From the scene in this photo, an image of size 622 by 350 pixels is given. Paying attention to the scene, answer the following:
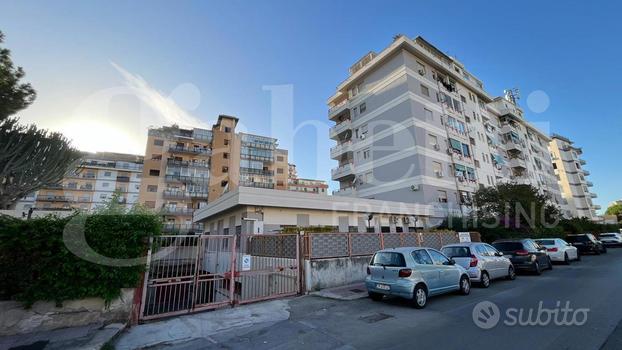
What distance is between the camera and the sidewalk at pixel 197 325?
532cm

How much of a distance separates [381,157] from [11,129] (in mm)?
26989

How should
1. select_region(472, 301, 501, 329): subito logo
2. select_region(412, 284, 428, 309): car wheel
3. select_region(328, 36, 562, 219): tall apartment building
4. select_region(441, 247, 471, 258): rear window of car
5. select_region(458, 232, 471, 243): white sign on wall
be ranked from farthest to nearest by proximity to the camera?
select_region(328, 36, 562, 219): tall apartment building < select_region(458, 232, 471, 243): white sign on wall < select_region(441, 247, 471, 258): rear window of car < select_region(412, 284, 428, 309): car wheel < select_region(472, 301, 501, 329): subito logo

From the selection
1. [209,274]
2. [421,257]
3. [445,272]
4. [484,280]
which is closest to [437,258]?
[445,272]

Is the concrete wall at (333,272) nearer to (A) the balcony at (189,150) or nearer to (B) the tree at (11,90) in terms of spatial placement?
(B) the tree at (11,90)

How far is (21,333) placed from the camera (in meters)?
5.19

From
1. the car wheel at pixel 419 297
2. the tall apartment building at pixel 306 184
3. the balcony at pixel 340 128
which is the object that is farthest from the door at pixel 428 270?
the tall apartment building at pixel 306 184

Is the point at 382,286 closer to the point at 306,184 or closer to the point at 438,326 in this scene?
the point at 438,326

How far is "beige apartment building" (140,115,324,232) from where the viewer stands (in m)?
46.2

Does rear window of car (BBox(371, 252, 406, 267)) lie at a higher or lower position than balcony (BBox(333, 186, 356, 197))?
lower

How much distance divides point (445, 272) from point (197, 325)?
722 centimetres

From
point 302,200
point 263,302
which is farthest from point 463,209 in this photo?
point 263,302

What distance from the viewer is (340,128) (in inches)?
1299

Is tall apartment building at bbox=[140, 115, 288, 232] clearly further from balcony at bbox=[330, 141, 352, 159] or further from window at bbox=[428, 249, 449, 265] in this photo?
window at bbox=[428, 249, 449, 265]

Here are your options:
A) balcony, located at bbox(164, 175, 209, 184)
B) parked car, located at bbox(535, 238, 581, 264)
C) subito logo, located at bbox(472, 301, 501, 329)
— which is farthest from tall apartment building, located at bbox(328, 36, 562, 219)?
balcony, located at bbox(164, 175, 209, 184)
